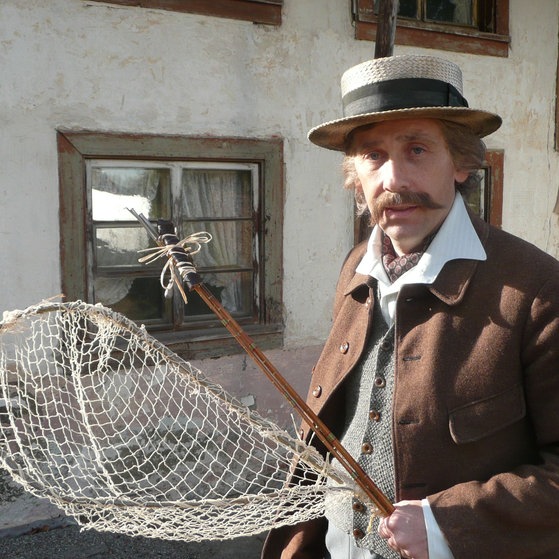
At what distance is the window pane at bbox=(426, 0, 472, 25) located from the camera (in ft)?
18.2

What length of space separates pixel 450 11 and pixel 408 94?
173 inches

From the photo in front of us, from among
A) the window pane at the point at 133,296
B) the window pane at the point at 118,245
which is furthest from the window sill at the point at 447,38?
the window pane at the point at 133,296

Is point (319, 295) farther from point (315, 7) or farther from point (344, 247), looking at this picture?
point (315, 7)

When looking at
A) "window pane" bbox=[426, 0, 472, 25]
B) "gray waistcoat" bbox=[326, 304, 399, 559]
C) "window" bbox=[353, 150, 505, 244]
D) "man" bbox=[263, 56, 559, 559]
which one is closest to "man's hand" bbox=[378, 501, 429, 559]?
"man" bbox=[263, 56, 559, 559]

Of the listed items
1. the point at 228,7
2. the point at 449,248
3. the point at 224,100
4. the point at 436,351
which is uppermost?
the point at 228,7

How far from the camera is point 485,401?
1.58m

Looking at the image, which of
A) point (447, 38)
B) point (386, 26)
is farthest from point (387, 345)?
point (447, 38)

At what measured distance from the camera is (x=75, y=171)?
159 inches

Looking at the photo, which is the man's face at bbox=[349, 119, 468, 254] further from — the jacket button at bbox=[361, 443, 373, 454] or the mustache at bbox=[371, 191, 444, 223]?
the jacket button at bbox=[361, 443, 373, 454]

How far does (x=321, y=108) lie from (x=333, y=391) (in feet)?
10.7

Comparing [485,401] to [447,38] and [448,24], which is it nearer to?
[447,38]

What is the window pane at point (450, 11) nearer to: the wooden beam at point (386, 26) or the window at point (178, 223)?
the wooden beam at point (386, 26)

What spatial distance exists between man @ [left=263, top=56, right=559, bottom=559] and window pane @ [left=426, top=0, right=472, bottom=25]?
4.04 m

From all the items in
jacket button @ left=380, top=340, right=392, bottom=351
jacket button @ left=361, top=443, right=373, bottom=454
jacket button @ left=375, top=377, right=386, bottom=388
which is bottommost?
jacket button @ left=361, top=443, right=373, bottom=454
